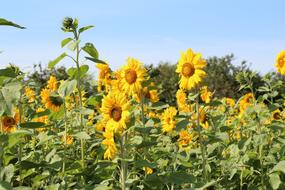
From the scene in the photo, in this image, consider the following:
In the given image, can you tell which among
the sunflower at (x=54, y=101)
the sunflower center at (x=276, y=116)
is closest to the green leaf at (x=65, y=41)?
the sunflower at (x=54, y=101)

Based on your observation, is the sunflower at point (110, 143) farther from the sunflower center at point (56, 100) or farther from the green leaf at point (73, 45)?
the sunflower center at point (56, 100)

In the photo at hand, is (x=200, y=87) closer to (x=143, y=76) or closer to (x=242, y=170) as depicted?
(x=143, y=76)

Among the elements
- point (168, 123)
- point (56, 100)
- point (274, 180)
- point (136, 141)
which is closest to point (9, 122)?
point (56, 100)

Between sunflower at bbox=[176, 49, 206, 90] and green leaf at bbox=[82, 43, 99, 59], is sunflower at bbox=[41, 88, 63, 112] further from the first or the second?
sunflower at bbox=[176, 49, 206, 90]

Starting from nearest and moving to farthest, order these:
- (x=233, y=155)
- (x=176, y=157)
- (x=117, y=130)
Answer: (x=117, y=130) < (x=176, y=157) < (x=233, y=155)

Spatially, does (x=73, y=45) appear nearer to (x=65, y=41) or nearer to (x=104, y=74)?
(x=65, y=41)

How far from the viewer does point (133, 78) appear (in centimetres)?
397

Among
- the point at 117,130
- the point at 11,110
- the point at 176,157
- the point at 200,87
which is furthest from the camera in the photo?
the point at 200,87

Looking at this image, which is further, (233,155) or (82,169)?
(233,155)

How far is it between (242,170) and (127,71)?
1.28 meters

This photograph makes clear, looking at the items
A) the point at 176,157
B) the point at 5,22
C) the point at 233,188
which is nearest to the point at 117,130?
the point at 176,157

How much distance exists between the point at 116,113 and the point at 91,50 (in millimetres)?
499

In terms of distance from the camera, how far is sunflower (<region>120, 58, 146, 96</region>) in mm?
3967

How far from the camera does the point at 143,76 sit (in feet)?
13.1
